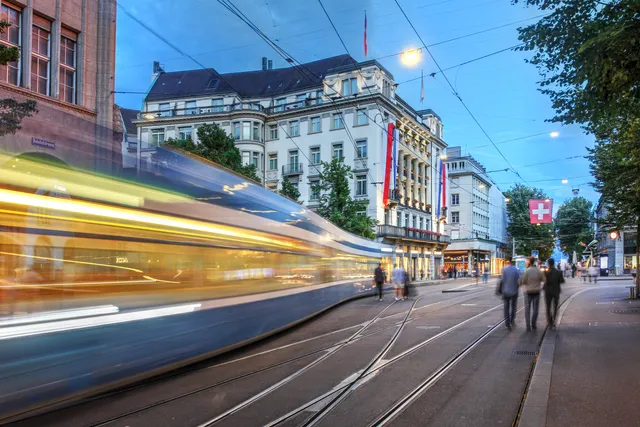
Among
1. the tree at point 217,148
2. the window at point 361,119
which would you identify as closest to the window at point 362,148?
the window at point 361,119

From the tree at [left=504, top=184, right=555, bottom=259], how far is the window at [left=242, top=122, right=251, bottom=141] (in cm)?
4565

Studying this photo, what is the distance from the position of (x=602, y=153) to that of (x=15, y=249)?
23643mm

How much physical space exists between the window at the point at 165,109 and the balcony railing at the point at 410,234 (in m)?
26.4

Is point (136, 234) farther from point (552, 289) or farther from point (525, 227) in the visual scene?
point (525, 227)

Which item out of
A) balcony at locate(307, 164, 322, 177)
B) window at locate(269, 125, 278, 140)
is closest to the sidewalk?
balcony at locate(307, 164, 322, 177)

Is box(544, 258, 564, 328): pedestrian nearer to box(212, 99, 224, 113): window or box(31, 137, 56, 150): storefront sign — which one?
box(31, 137, 56, 150): storefront sign

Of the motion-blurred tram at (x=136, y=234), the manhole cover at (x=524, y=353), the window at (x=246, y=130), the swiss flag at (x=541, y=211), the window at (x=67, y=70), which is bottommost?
the manhole cover at (x=524, y=353)

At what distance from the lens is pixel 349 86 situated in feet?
177

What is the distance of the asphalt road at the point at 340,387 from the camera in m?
5.78

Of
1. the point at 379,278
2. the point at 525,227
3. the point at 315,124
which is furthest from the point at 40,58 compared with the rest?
the point at 525,227

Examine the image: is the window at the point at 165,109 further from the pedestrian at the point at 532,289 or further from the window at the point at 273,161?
the pedestrian at the point at 532,289

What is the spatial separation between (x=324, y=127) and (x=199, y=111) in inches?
551

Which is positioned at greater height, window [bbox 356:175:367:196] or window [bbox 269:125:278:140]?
window [bbox 269:125:278:140]

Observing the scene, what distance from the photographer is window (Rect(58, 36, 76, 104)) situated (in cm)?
1969
